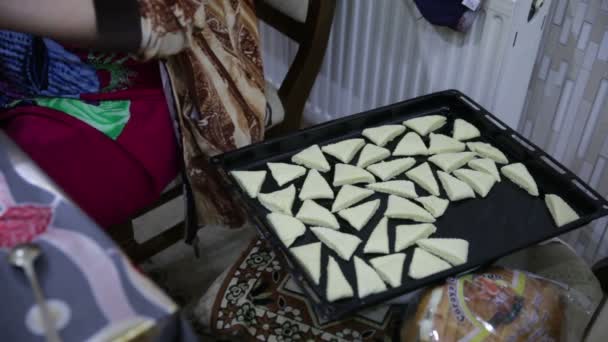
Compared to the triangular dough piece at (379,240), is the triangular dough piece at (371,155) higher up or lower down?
higher up

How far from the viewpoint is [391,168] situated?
97cm

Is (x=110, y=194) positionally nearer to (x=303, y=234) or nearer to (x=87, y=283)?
(x=303, y=234)

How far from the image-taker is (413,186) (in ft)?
3.08

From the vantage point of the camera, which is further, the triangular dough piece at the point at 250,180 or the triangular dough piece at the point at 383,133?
the triangular dough piece at the point at 383,133

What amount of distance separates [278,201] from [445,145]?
32 cm

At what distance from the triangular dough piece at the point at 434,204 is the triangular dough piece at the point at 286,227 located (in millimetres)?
197

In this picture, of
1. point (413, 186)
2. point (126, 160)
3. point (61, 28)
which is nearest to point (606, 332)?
point (413, 186)

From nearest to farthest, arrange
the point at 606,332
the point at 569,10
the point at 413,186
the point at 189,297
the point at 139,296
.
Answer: the point at 139,296 → the point at 606,332 → the point at 413,186 → the point at 569,10 → the point at 189,297

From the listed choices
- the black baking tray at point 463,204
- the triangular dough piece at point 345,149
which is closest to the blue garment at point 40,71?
the black baking tray at point 463,204

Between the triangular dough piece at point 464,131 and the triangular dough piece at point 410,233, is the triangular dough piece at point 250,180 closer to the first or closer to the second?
the triangular dough piece at point 410,233

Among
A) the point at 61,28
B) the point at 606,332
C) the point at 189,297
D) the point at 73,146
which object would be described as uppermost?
the point at 61,28

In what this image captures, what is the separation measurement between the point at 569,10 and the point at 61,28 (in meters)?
0.91

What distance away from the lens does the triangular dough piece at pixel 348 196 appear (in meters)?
0.90

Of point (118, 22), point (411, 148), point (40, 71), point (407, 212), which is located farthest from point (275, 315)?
point (40, 71)
